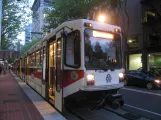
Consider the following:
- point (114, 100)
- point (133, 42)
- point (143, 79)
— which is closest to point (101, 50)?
point (114, 100)

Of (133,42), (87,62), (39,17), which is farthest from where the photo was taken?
(39,17)

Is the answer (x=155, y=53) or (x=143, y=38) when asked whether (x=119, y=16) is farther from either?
(x=155, y=53)

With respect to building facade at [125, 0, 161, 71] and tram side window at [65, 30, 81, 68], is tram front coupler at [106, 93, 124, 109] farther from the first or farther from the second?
building facade at [125, 0, 161, 71]

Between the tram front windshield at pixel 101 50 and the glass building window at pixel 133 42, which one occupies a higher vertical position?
the glass building window at pixel 133 42

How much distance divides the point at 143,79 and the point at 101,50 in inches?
449

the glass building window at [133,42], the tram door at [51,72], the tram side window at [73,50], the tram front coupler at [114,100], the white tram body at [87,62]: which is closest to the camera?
the white tram body at [87,62]

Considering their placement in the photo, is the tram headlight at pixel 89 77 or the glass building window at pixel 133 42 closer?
the tram headlight at pixel 89 77

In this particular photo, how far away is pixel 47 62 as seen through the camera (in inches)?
417

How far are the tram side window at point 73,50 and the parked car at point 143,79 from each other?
429 inches

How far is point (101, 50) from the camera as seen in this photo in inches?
304

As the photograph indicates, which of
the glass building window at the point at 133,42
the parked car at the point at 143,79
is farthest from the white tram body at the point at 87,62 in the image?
the glass building window at the point at 133,42

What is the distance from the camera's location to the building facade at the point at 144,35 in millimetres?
27266

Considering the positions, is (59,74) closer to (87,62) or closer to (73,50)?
(73,50)

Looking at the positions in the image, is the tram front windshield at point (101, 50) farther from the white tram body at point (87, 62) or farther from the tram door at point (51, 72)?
the tram door at point (51, 72)
